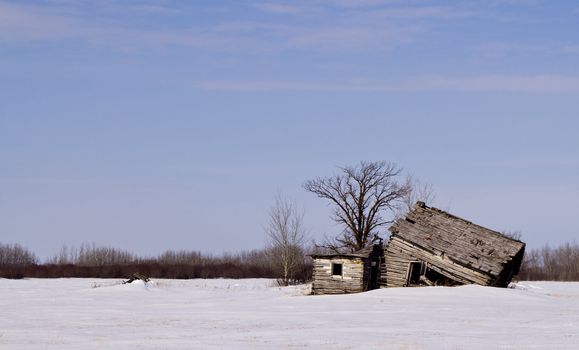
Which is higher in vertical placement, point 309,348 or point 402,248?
point 402,248

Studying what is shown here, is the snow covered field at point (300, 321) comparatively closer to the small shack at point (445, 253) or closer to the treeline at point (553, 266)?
the small shack at point (445, 253)

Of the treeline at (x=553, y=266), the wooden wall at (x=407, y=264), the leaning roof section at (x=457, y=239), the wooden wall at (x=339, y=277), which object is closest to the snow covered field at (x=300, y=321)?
the wooden wall at (x=407, y=264)

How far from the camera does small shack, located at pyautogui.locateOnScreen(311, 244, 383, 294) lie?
48.5 meters

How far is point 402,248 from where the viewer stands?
48312mm

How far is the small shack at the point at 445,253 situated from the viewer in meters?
45.9

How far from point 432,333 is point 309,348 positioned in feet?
18.6

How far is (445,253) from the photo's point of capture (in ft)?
153

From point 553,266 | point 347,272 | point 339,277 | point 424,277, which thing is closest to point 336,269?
point 339,277

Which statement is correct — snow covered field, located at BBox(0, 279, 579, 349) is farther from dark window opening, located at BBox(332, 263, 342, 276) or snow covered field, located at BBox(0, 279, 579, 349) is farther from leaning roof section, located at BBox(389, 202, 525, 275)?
dark window opening, located at BBox(332, 263, 342, 276)

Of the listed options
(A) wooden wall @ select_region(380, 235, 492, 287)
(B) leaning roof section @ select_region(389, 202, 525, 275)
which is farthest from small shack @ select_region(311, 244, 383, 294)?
(B) leaning roof section @ select_region(389, 202, 525, 275)

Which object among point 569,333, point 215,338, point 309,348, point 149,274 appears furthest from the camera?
point 149,274

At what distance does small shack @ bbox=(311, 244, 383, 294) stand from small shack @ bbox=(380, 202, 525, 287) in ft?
2.32

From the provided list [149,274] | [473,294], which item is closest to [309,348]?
[473,294]

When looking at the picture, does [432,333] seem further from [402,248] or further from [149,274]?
[149,274]
